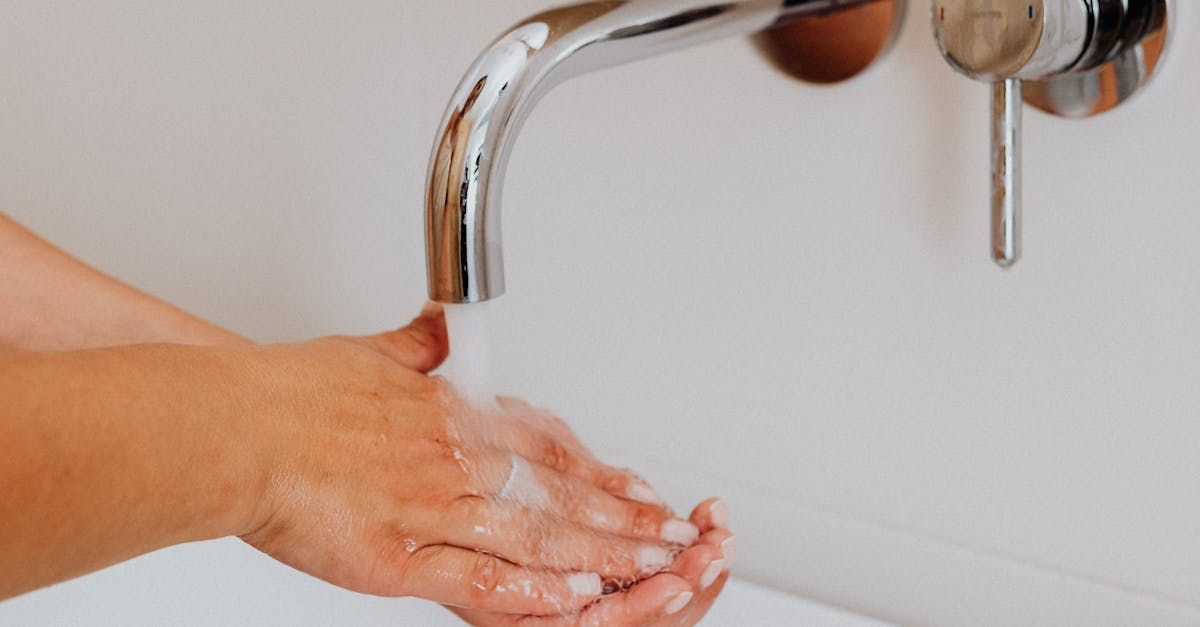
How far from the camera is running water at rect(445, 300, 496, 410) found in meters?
0.59

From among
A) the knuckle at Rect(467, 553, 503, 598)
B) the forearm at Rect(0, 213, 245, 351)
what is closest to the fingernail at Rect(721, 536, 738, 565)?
the knuckle at Rect(467, 553, 503, 598)

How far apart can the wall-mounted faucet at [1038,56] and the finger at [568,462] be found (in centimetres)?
24

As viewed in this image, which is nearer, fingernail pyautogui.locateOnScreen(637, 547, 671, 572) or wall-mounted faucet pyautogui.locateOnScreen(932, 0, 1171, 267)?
wall-mounted faucet pyautogui.locateOnScreen(932, 0, 1171, 267)

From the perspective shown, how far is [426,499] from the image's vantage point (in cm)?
63

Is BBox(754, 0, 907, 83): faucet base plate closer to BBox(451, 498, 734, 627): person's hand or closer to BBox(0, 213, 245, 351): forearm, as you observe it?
BBox(451, 498, 734, 627): person's hand

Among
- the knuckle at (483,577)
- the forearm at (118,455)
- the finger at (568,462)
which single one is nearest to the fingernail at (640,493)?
the finger at (568,462)

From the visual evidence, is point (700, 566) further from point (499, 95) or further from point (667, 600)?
point (499, 95)

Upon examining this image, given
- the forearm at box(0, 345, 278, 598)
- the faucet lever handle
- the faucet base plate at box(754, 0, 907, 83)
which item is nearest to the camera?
the forearm at box(0, 345, 278, 598)

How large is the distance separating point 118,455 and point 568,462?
11.0 inches

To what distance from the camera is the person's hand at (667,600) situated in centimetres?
64

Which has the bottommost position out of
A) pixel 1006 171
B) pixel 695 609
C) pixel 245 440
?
pixel 695 609

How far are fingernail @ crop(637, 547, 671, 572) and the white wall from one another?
17cm

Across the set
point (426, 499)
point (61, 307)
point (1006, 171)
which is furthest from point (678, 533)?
point (61, 307)

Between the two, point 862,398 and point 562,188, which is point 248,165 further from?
point 862,398
